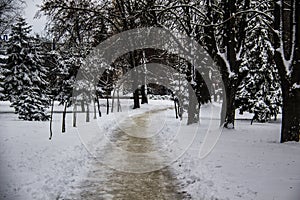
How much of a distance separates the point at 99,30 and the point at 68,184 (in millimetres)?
19277

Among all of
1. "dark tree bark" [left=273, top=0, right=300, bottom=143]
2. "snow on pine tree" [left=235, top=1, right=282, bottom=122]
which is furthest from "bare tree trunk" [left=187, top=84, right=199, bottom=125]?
"snow on pine tree" [left=235, top=1, right=282, bottom=122]

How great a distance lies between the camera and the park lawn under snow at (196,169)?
611 cm

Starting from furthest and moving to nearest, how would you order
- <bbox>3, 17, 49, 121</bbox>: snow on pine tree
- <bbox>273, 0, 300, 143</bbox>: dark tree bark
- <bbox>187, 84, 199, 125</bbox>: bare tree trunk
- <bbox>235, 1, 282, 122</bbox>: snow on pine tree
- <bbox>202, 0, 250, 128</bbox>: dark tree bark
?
1. <bbox>3, 17, 49, 121</bbox>: snow on pine tree
2. <bbox>235, 1, 282, 122</bbox>: snow on pine tree
3. <bbox>187, 84, 199, 125</bbox>: bare tree trunk
4. <bbox>202, 0, 250, 128</bbox>: dark tree bark
5. <bbox>273, 0, 300, 143</bbox>: dark tree bark

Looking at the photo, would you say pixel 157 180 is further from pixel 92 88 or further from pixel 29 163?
pixel 92 88

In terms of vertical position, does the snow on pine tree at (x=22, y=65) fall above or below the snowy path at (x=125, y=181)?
above

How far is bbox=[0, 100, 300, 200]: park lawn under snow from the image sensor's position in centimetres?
611

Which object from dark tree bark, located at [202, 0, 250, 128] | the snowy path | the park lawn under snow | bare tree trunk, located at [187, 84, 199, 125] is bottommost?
the snowy path

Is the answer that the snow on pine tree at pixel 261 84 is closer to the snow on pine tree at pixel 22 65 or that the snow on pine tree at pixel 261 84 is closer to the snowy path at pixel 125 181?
the snow on pine tree at pixel 22 65

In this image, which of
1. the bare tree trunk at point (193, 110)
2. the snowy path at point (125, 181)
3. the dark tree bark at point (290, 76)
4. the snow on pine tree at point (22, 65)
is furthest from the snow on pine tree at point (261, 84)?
the snowy path at point (125, 181)

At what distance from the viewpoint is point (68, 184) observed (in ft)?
22.6

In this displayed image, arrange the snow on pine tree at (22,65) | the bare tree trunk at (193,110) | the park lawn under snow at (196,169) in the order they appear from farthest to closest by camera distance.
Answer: the snow on pine tree at (22,65) → the bare tree trunk at (193,110) → the park lawn under snow at (196,169)

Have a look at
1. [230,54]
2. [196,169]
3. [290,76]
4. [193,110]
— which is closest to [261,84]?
[193,110]

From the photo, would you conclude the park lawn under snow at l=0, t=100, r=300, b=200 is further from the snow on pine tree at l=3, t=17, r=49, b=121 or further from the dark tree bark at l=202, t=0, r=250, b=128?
the snow on pine tree at l=3, t=17, r=49, b=121

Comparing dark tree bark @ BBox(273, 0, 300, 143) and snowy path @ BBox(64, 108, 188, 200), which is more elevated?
dark tree bark @ BBox(273, 0, 300, 143)
